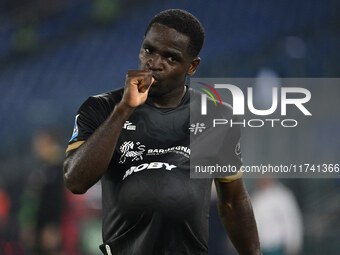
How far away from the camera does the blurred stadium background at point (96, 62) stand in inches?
263

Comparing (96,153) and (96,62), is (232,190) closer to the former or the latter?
(96,153)

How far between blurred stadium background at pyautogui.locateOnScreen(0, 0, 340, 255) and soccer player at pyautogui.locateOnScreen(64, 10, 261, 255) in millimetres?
4050

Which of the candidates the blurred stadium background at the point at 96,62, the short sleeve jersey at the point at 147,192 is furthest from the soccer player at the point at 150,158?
the blurred stadium background at the point at 96,62

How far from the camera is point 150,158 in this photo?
2.32 meters

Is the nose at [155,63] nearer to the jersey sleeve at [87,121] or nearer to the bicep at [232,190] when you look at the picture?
the jersey sleeve at [87,121]

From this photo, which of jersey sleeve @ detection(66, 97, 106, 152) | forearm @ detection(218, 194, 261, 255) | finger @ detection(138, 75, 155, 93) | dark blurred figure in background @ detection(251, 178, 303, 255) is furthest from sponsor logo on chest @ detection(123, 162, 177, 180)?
dark blurred figure in background @ detection(251, 178, 303, 255)

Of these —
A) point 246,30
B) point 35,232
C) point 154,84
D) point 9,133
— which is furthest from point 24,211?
point 154,84

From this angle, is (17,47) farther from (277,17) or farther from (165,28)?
(165,28)

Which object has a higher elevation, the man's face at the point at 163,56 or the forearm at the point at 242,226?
the man's face at the point at 163,56

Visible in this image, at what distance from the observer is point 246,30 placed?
8.45m

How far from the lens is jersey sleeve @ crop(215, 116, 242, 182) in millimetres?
2521

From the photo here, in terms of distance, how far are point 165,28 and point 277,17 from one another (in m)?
6.23

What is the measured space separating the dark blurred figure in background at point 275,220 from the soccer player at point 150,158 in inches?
142

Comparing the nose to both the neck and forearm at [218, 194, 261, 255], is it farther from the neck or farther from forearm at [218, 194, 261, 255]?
forearm at [218, 194, 261, 255]
